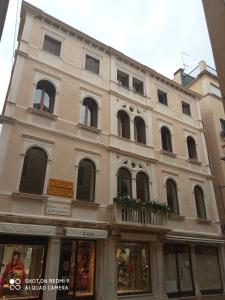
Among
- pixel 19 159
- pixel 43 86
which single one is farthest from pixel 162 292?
pixel 43 86

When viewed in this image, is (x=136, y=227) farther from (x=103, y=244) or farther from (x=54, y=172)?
(x=54, y=172)

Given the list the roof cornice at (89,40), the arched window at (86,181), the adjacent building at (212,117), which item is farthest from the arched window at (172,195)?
the roof cornice at (89,40)

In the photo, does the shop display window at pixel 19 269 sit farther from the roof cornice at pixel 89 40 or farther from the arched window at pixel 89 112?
the roof cornice at pixel 89 40

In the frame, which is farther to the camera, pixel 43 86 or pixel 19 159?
pixel 43 86

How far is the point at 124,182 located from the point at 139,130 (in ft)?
12.8

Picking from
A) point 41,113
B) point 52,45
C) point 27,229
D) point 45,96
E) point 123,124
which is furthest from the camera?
point 123,124

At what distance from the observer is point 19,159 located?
11008 millimetres

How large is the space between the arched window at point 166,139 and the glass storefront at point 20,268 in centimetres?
990

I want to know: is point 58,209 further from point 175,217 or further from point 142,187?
point 175,217

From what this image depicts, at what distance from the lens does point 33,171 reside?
1127 cm

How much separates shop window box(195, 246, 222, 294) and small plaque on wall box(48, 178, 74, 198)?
8188 mm

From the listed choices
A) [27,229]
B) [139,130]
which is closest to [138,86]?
[139,130]

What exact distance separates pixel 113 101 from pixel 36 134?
5390 mm

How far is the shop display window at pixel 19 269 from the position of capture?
956cm
